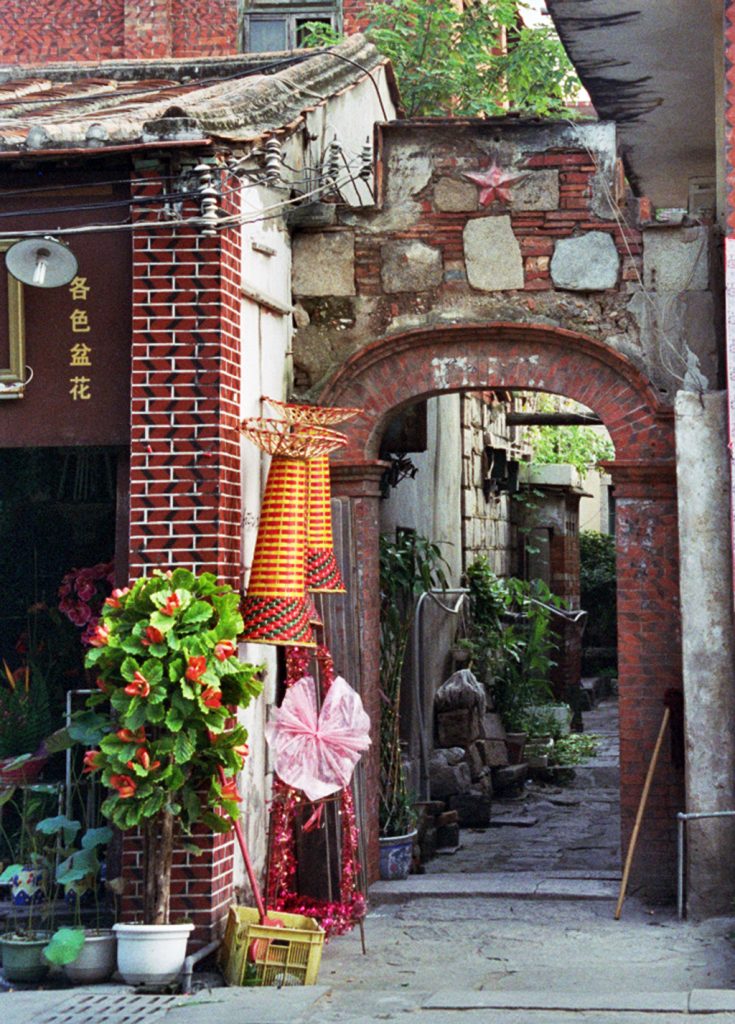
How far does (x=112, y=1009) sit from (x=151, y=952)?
0.43 m

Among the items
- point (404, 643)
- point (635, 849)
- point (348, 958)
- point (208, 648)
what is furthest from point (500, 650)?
point (208, 648)

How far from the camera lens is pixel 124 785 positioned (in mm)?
7414

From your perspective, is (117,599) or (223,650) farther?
(117,599)

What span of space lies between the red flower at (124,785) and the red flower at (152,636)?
0.65 meters

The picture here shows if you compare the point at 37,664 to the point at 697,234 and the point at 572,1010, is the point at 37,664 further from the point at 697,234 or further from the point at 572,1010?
the point at 697,234

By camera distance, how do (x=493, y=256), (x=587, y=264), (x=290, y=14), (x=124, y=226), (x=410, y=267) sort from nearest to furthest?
(x=124, y=226) → (x=587, y=264) → (x=493, y=256) → (x=410, y=267) → (x=290, y=14)

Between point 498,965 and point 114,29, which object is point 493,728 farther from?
point 114,29

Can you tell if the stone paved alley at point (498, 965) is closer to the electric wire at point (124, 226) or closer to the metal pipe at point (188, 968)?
the metal pipe at point (188, 968)

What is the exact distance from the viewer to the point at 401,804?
10.5 metres

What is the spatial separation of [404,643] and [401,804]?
1.23 meters

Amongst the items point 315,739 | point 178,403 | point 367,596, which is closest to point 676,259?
point 367,596

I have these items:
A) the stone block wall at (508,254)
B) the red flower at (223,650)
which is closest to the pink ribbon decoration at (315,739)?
the red flower at (223,650)

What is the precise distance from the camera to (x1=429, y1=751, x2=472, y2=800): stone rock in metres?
12.7

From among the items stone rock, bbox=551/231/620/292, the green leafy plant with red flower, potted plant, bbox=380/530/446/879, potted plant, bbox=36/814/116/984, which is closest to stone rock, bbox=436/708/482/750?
potted plant, bbox=380/530/446/879
